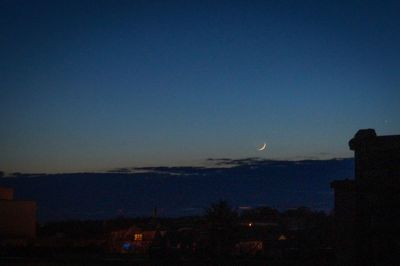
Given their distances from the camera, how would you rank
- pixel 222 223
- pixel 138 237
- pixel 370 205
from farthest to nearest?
1. pixel 138 237
2. pixel 222 223
3. pixel 370 205

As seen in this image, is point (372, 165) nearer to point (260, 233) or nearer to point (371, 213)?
point (371, 213)

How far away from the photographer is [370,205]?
8148 mm

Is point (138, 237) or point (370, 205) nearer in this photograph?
point (370, 205)

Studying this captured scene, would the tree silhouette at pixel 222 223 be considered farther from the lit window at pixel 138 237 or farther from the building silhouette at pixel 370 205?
the building silhouette at pixel 370 205

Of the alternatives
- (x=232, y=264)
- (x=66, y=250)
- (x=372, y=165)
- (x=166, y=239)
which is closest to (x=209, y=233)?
(x=166, y=239)

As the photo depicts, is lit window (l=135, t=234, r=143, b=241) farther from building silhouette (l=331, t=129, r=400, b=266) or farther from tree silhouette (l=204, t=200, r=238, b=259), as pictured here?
building silhouette (l=331, t=129, r=400, b=266)

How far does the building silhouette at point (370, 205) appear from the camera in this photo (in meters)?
7.89

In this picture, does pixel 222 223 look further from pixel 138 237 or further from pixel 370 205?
pixel 370 205

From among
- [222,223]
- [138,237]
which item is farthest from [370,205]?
[138,237]

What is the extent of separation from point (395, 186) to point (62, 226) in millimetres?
90612

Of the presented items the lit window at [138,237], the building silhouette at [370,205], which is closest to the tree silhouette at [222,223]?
the lit window at [138,237]

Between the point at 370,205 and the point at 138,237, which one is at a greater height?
the point at 370,205

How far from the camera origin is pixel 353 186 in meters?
8.20

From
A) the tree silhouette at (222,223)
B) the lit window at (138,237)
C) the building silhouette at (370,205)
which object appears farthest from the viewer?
the lit window at (138,237)
